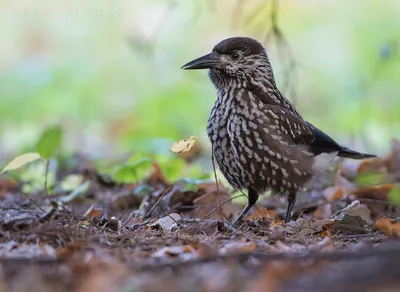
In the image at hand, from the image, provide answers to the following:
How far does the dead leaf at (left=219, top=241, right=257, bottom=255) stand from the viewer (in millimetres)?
2997

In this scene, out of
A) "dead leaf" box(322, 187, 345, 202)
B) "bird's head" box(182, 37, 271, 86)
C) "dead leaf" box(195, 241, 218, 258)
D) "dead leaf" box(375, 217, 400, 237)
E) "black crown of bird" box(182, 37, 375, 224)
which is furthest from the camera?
"dead leaf" box(322, 187, 345, 202)

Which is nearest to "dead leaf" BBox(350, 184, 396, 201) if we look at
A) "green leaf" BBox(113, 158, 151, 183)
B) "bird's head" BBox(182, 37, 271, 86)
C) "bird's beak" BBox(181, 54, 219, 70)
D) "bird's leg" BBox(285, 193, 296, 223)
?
"bird's leg" BBox(285, 193, 296, 223)

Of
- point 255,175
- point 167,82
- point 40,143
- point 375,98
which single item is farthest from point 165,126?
point 255,175

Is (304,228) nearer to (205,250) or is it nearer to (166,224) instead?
(166,224)

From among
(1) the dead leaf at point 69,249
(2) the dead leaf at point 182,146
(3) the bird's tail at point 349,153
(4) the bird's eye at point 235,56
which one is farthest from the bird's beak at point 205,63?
(1) the dead leaf at point 69,249

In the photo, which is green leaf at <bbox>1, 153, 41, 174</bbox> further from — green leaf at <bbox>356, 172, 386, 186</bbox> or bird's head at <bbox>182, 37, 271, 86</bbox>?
green leaf at <bbox>356, 172, 386, 186</bbox>

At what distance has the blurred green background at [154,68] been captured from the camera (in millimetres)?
10039

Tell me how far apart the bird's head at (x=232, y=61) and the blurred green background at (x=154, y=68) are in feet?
13.9

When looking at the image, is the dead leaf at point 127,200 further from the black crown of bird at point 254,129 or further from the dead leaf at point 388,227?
the dead leaf at point 388,227

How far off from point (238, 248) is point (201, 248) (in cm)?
16

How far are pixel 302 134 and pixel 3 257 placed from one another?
8.39 feet

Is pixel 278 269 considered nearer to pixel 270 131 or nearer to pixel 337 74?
pixel 270 131

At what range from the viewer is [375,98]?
426 inches

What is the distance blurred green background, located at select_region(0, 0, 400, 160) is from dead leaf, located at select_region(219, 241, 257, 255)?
6010 mm
